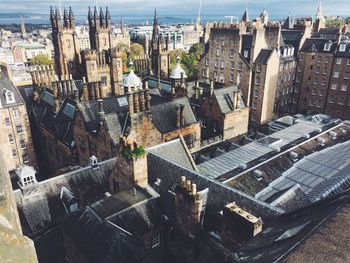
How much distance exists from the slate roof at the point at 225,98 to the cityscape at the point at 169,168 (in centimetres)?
16

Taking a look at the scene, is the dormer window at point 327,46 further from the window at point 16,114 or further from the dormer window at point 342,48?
the window at point 16,114

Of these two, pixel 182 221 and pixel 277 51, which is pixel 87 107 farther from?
pixel 277 51

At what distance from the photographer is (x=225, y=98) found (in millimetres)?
40000

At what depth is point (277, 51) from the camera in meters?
59.9

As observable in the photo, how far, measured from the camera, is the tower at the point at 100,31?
65312mm

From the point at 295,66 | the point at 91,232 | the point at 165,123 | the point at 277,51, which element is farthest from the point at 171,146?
the point at 295,66

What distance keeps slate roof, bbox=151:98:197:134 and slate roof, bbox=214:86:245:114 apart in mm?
4857

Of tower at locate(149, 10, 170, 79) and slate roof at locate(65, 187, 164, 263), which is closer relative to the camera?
slate roof at locate(65, 187, 164, 263)

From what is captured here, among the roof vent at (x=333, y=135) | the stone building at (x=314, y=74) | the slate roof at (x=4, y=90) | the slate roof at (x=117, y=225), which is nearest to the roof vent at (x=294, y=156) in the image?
the roof vent at (x=333, y=135)

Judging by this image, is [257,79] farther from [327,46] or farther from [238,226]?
[238,226]

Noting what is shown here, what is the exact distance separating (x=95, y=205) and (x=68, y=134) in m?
20.0

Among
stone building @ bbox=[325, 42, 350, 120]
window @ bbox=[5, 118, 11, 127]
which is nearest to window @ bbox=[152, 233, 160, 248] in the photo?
window @ bbox=[5, 118, 11, 127]

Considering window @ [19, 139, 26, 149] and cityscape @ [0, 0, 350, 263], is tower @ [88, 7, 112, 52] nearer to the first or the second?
cityscape @ [0, 0, 350, 263]

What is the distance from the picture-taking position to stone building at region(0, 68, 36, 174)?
1700 inches
